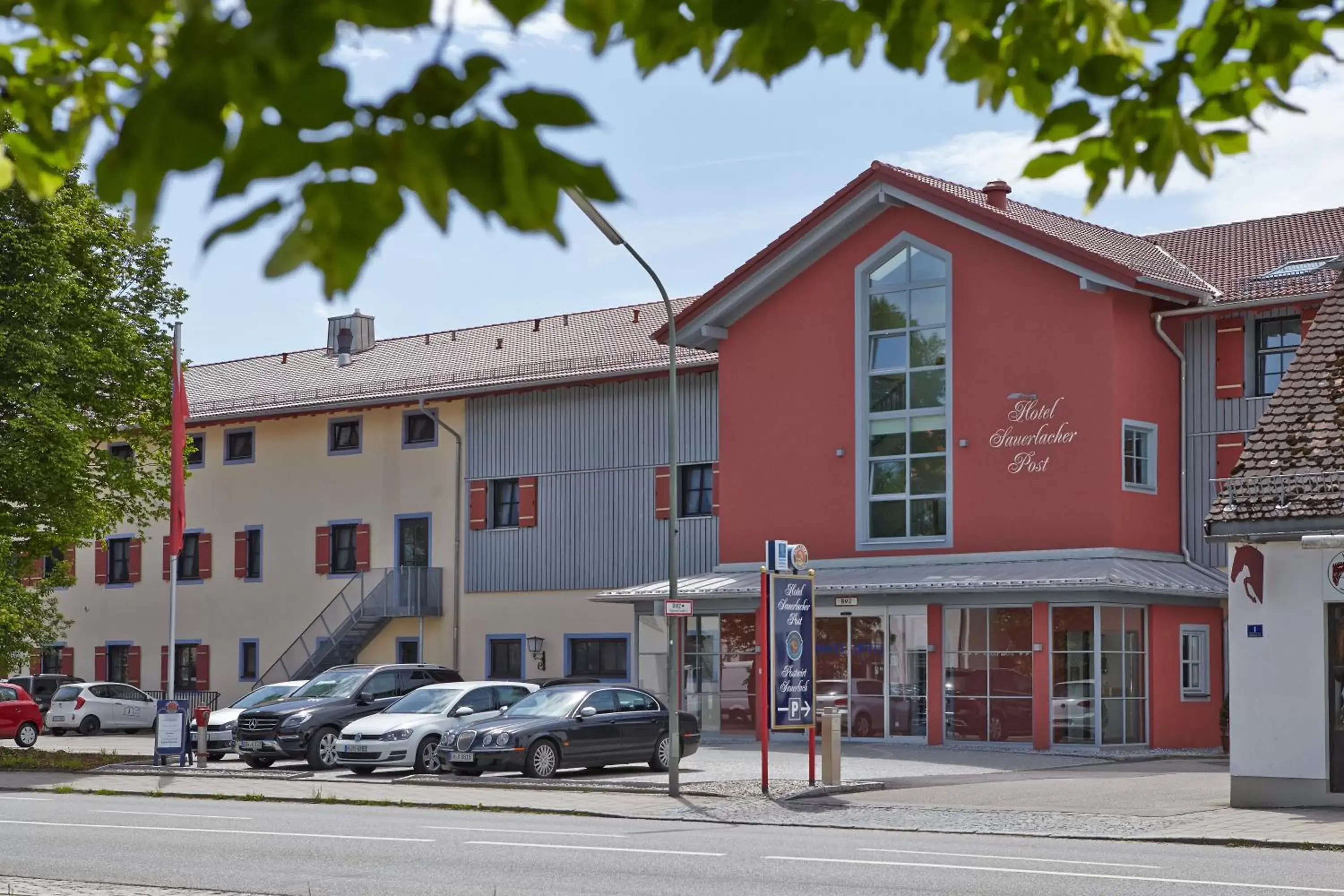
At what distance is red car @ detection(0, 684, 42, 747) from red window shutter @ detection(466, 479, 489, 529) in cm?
1096

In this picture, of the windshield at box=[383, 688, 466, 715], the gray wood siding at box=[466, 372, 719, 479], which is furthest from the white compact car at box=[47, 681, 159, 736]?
the windshield at box=[383, 688, 466, 715]

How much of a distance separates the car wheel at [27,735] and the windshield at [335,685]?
930 cm

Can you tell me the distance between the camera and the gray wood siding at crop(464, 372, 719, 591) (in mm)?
41719

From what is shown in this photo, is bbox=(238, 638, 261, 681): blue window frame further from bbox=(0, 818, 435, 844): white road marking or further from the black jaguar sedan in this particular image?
bbox=(0, 818, 435, 844): white road marking

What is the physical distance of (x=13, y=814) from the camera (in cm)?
2061

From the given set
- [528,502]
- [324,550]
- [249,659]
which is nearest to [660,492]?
[528,502]

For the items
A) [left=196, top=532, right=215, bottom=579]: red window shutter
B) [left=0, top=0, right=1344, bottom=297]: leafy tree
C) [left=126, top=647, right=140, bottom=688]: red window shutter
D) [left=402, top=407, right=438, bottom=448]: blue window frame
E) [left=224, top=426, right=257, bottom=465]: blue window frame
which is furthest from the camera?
[left=126, top=647, right=140, bottom=688]: red window shutter

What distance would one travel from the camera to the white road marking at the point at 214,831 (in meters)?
17.3

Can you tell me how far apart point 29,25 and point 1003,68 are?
2.27 metres

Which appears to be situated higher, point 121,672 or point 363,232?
point 363,232

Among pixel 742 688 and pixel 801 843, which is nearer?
pixel 801 843

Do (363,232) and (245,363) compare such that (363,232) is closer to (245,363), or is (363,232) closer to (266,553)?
(266,553)

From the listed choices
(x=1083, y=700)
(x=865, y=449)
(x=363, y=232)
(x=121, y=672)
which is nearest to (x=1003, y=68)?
(x=363, y=232)

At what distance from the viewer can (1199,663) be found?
34.1 m
